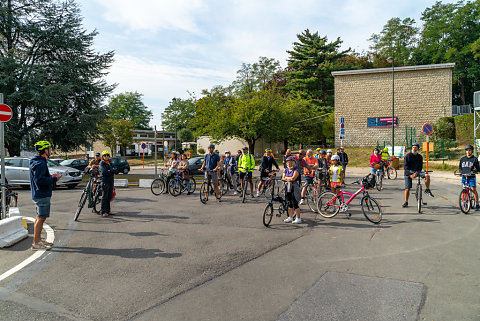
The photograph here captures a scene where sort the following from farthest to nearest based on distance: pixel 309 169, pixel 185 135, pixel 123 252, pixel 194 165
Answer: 1. pixel 185 135
2. pixel 194 165
3. pixel 309 169
4. pixel 123 252

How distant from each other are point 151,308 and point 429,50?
66.1 meters

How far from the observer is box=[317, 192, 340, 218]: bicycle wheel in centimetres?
877

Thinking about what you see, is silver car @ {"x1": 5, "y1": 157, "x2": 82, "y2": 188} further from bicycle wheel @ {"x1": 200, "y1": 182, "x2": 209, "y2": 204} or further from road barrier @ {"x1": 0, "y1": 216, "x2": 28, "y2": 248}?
road barrier @ {"x1": 0, "y1": 216, "x2": 28, "y2": 248}

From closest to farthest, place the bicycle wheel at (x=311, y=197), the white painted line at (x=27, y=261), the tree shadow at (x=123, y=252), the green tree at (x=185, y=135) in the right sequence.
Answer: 1. the white painted line at (x=27, y=261)
2. the tree shadow at (x=123, y=252)
3. the bicycle wheel at (x=311, y=197)
4. the green tree at (x=185, y=135)

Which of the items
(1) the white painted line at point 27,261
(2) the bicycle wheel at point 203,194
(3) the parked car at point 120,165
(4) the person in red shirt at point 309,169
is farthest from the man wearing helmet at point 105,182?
(3) the parked car at point 120,165

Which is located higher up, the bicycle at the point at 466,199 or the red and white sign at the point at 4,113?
the red and white sign at the point at 4,113

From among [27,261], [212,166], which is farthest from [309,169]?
[27,261]

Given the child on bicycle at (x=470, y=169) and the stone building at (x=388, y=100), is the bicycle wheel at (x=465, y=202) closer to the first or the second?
the child on bicycle at (x=470, y=169)

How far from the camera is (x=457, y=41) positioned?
54875mm

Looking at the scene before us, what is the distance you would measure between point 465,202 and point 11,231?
11216 millimetres

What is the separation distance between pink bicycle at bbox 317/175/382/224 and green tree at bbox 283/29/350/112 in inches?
1756

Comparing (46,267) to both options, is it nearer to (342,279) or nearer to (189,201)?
(342,279)

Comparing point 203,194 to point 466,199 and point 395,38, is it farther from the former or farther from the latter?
point 395,38

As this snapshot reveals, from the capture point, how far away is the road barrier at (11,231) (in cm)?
639
